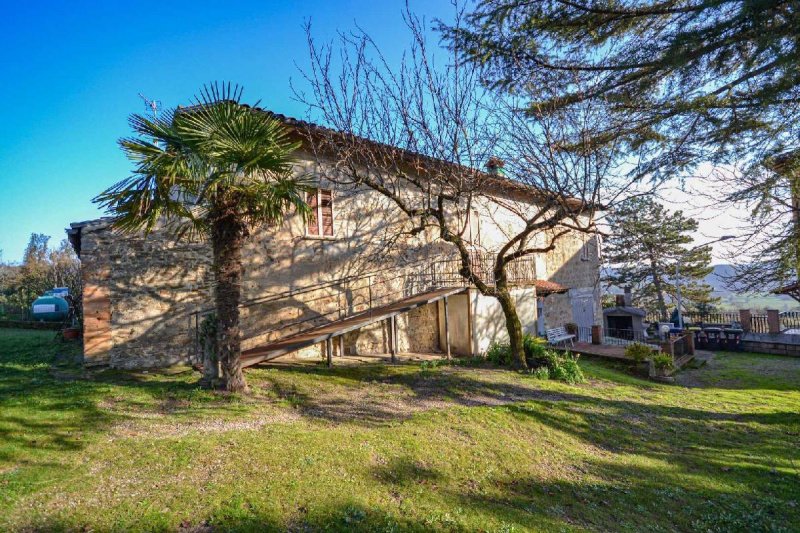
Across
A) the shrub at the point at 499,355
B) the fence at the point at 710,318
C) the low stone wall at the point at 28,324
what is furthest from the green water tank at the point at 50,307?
the fence at the point at 710,318

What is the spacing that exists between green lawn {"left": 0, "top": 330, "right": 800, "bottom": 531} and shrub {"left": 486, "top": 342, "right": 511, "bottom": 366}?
188 centimetres

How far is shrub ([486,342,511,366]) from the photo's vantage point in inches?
450

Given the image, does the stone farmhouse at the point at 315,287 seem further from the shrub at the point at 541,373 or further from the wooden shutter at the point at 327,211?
the shrub at the point at 541,373

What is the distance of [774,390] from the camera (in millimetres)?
11805

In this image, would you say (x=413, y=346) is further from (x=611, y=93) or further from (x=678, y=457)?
(x=611, y=93)

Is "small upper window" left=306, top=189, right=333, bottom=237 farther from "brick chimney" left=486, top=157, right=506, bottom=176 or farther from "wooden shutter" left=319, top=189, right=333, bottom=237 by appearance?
"brick chimney" left=486, top=157, right=506, bottom=176

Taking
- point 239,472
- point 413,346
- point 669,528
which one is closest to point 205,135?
point 239,472

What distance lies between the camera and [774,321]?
18.4m

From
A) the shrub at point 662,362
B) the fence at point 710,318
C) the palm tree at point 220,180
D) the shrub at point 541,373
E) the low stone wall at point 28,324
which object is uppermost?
the palm tree at point 220,180

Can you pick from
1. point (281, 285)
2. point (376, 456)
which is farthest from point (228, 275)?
point (376, 456)

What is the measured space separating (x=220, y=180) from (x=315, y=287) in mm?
5614

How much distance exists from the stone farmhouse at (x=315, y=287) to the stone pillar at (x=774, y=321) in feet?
37.2

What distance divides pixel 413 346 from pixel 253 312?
17.9 feet

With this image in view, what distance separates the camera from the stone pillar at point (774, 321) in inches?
723
